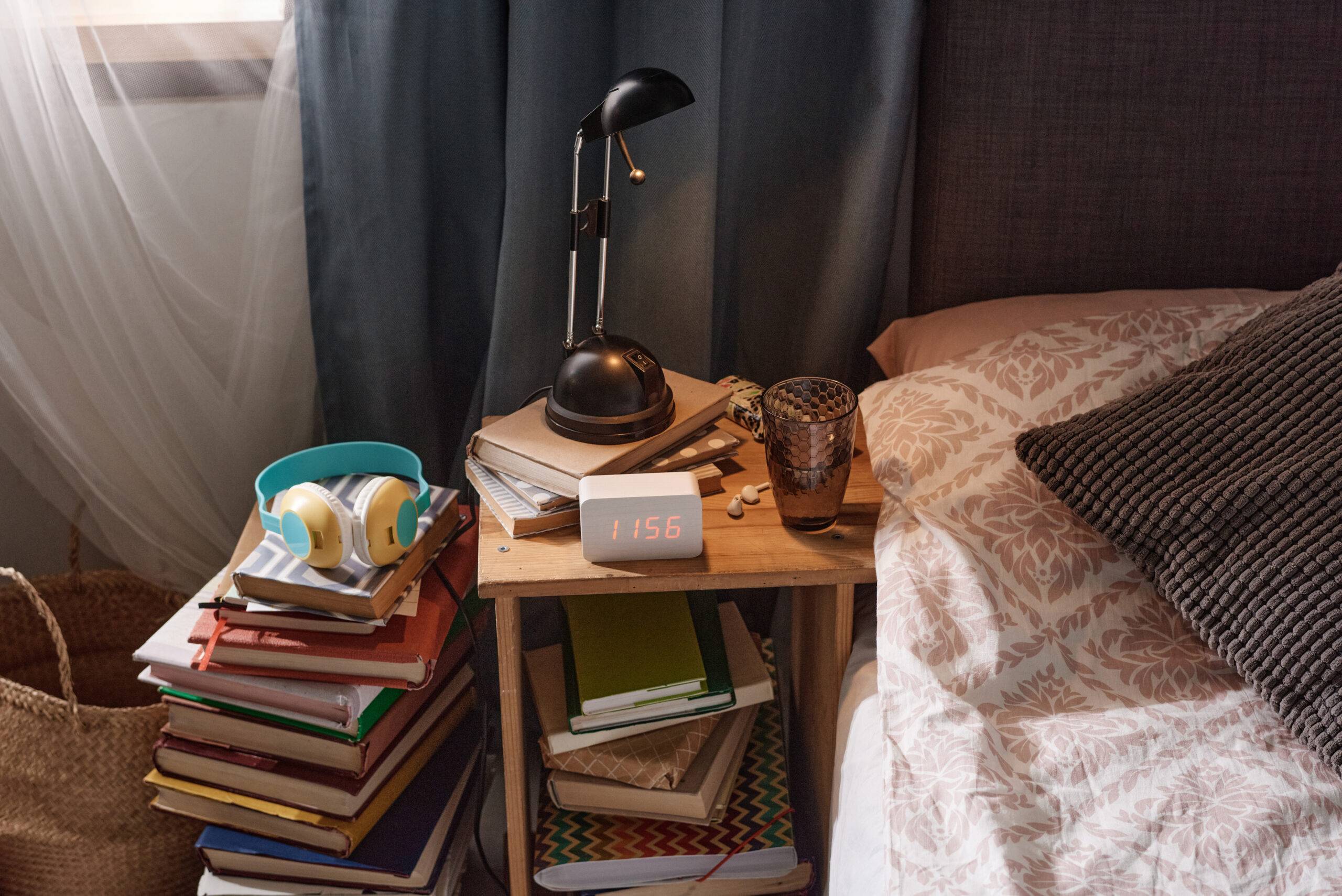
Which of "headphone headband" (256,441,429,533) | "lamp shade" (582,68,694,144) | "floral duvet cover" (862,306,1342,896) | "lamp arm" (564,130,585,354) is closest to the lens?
"floral duvet cover" (862,306,1342,896)

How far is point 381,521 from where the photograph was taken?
0.93m

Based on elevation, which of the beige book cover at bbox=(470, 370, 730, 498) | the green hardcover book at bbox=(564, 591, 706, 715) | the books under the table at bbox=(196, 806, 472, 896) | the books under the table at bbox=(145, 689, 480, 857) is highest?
the beige book cover at bbox=(470, 370, 730, 498)

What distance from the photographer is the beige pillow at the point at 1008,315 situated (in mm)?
1079

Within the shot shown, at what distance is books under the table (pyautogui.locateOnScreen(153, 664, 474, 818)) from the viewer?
1.00m

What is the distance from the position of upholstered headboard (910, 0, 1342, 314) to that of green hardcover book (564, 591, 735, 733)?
0.53 metres

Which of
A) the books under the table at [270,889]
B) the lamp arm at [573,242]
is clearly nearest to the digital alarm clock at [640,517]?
the lamp arm at [573,242]

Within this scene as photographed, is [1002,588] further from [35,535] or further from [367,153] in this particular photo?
[35,535]

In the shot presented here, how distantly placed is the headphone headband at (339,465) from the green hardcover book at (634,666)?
0.82 ft

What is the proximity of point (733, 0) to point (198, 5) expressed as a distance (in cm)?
63

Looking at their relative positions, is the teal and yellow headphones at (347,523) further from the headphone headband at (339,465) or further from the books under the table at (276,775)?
the books under the table at (276,775)

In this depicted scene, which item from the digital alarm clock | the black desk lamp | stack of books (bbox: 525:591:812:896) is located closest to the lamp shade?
the black desk lamp

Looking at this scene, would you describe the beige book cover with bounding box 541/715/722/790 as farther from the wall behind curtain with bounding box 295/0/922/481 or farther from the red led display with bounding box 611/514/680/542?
the wall behind curtain with bounding box 295/0/922/481

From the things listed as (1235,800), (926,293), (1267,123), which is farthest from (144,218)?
(1267,123)

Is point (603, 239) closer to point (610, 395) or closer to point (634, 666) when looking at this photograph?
point (610, 395)
